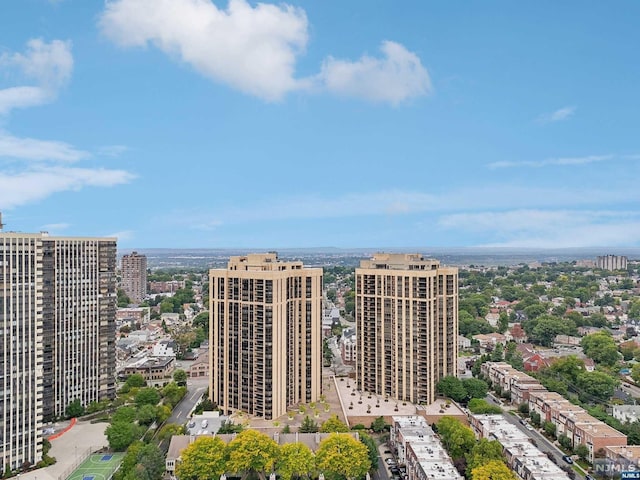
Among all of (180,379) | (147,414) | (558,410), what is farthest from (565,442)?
(180,379)

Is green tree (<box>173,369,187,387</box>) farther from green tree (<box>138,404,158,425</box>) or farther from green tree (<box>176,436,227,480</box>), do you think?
green tree (<box>176,436,227,480</box>)

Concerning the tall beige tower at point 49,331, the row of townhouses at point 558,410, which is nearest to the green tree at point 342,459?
the row of townhouses at point 558,410

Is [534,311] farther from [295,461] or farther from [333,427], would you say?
[295,461]

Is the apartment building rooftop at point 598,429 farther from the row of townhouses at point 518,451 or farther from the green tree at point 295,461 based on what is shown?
the green tree at point 295,461

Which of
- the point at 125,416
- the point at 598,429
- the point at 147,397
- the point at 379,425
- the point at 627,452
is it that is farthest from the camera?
the point at 147,397

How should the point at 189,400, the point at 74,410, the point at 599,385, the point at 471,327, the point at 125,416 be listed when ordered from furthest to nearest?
1. the point at 471,327
2. the point at 189,400
3. the point at 599,385
4. the point at 74,410
5. the point at 125,416

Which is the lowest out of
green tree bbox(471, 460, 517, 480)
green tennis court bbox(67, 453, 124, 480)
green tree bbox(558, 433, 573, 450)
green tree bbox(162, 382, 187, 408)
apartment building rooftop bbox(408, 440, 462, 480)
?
green tennis court bbox(67, 453, 124, 480)

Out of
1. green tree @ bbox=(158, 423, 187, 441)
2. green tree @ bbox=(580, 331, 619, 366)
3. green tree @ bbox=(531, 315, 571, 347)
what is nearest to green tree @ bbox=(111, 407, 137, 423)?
green tree @ bbox=(158, 423, 187, 441)

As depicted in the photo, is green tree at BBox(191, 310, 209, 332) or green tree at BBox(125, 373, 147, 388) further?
green tree at BBox(191, 310, 209, 332)
